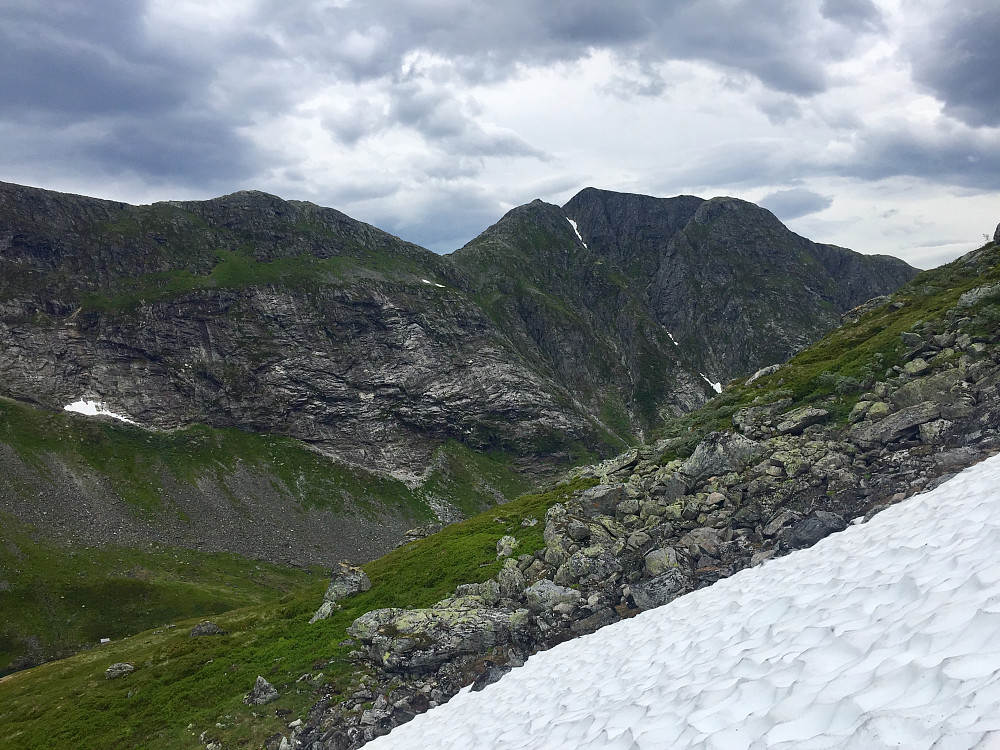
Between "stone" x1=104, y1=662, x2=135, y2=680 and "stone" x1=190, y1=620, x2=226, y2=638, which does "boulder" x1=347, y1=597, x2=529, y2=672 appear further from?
"stone" x1=104, y1=662, x2=135, y2=680

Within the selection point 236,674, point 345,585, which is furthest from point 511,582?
point 236,674

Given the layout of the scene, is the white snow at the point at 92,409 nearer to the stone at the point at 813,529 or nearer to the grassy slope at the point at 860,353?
the grassy slope at the point at 860,353

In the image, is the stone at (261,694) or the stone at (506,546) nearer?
the stone at (261,694)

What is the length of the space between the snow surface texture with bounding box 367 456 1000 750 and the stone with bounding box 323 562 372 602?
22.7m

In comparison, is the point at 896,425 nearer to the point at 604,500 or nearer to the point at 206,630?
the point at 604,500

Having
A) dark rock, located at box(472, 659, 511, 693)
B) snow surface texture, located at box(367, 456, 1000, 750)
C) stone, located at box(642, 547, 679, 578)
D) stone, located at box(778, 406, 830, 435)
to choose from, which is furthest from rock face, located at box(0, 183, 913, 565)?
snow surface texture, located at box(367, 456, 1000, 750)

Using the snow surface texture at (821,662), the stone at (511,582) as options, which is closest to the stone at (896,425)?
the snow surface texture at (821,662)

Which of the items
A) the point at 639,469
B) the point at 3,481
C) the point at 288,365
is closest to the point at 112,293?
the point at 288,365

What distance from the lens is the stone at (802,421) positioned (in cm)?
3128

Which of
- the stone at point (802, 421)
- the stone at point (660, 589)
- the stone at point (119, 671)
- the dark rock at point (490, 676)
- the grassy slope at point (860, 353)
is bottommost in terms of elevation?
the stone at point (119, 671)

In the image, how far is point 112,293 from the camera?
163 metres

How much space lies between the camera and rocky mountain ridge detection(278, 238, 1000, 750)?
22.6 m

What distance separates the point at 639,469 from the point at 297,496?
395 feet

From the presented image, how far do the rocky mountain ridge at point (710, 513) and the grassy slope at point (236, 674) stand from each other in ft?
8.08
